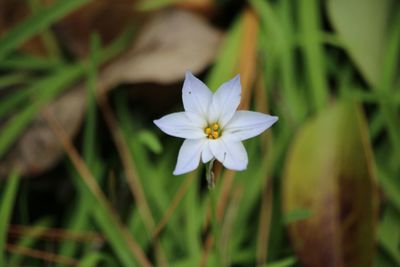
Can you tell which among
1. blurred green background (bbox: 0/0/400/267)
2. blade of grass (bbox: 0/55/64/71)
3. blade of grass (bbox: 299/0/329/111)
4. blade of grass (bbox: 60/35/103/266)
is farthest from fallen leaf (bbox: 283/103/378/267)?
blade of grass (bbox: 0/55/64/71)

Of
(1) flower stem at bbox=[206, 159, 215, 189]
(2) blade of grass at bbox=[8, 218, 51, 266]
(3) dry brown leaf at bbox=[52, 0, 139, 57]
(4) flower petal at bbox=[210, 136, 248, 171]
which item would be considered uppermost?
(3) dry brown leaf at bbox=[52, 0, 139, 57]

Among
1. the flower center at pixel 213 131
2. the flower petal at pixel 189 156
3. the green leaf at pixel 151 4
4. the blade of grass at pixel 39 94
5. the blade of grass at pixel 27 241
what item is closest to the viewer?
the flower petal at pixel 189 156

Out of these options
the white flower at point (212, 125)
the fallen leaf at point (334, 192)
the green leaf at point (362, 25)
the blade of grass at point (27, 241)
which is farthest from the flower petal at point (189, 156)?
the green leaf at point (362, 25)

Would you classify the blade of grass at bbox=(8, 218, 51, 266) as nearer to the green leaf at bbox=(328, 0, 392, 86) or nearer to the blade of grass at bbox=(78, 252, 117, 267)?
the blade of grass at bbox=(78, 252, 117, 267)

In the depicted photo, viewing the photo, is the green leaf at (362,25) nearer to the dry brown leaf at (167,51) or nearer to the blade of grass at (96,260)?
the dry brown leaf at (167,51)

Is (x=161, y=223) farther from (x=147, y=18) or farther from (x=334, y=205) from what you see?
(x=147, y=18)
